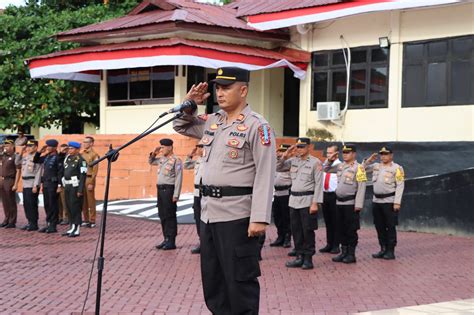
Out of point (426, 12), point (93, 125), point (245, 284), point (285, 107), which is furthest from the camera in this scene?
point (93, 125)

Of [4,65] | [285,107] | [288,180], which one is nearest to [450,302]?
[288,180]

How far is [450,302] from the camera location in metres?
7.32

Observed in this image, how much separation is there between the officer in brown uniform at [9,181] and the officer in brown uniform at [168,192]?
4200 mm

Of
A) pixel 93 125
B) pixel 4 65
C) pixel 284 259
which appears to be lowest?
pixel 284 259

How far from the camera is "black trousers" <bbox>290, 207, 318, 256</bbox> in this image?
31.1 feet

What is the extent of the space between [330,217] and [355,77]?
8632mm

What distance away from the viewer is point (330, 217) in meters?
11.1

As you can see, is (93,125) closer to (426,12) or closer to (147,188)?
(147,188)

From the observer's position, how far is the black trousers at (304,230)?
9.49 meters

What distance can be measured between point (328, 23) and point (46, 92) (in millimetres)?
10021

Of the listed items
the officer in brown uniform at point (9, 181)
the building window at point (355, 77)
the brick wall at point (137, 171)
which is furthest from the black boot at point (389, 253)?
the building window at point (355, 77)

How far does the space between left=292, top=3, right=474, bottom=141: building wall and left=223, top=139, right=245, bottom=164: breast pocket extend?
12.8m

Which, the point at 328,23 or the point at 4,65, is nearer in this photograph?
the point at 328,23

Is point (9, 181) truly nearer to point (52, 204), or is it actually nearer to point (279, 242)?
point (52, 204)
